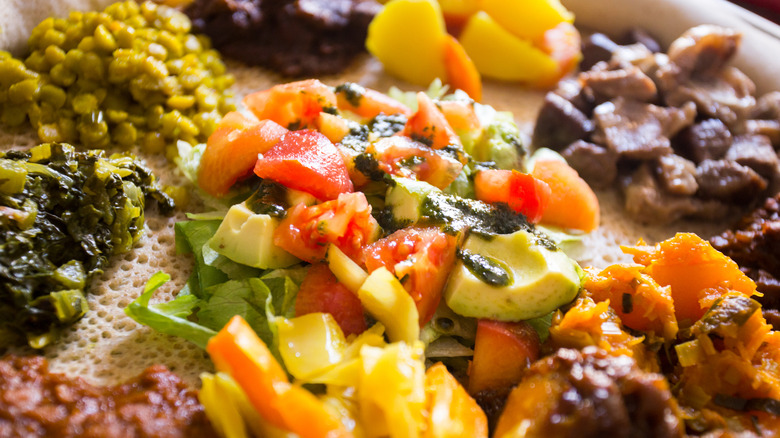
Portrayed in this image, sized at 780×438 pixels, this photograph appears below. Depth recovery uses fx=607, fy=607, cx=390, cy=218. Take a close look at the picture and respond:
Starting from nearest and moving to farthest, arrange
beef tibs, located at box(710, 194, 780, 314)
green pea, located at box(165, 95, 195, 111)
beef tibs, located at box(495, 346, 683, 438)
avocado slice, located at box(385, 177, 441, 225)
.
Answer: beef tibs, located at box(495, 346, 683, 438) → avocado slice, located at box(385, 177, 441, 225) → beef tibs, located at box(710, 194, 780, 314) → green pea, located at box(165, 95, 195, 111)

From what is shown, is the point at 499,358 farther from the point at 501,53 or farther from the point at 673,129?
the point at 501,53

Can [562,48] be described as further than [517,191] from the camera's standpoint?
Yes

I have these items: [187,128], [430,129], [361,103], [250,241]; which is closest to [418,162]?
[430,129]

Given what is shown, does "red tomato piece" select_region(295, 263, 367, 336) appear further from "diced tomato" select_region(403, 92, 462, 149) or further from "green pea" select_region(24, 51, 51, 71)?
"green pea" select_region(24, 51, 51, 71)

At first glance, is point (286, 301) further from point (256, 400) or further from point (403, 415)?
point (403, 415)

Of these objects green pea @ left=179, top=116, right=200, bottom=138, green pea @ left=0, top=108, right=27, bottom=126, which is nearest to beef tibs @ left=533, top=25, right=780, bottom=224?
green pea @ left=179, top=116, right=200, bottom=138

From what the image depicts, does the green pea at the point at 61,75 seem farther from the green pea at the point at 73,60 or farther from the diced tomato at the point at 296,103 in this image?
the diced tomato at the point at 296,103
